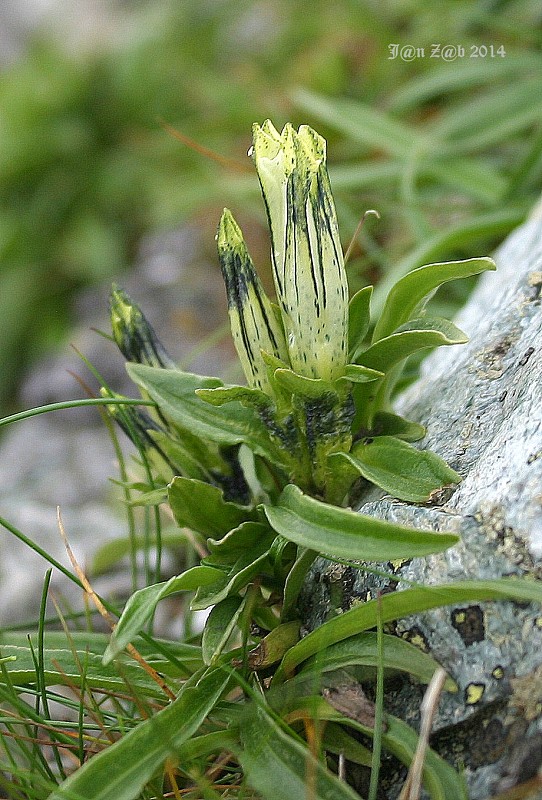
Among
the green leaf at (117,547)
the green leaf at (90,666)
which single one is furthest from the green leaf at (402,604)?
the green leaf at (117,547)

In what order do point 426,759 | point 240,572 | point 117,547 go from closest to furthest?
point 426,759 → point 240,572 → point 117,547

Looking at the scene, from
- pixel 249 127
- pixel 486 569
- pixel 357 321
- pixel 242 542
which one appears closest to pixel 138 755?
pixel 242 542

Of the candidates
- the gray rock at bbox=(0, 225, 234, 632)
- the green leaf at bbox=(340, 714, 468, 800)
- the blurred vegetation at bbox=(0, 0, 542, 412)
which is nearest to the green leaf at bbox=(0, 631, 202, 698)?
the green leaf at bbox=(340, 714, 468, 800)

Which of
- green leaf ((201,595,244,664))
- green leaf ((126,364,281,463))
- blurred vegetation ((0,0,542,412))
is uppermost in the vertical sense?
blurred vegetation ((0,0,542,412))

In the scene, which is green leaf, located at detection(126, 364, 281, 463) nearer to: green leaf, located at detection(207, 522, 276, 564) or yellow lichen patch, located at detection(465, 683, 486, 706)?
green leaf, located at detection(207, 522, 276, 564)

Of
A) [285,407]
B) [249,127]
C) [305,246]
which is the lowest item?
[285,407]

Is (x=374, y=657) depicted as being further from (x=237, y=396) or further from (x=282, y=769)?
(x=237, y=396)

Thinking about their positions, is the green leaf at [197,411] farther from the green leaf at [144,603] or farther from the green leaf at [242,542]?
the green leaf at [144,603]
